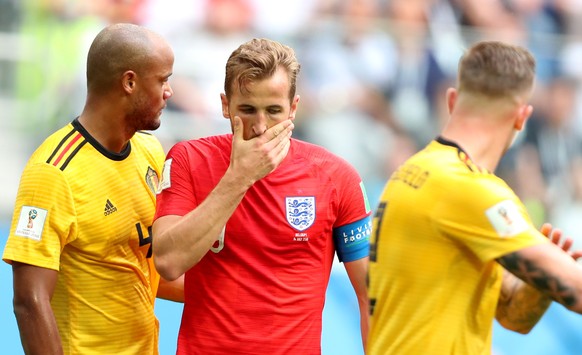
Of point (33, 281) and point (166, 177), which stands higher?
point (166, 177)

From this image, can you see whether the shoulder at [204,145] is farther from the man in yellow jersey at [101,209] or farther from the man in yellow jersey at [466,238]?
the man in yellow jersey at [466,238]

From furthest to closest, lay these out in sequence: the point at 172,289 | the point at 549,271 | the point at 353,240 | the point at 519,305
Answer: the point at 172,289 → the point at 353,240 → the point at 519,305 → the point at 549,271

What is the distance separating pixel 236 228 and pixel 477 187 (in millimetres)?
1059

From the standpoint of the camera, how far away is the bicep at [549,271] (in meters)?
3.44

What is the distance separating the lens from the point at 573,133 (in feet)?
36.2

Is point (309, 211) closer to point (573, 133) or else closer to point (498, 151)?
point (498, 151)

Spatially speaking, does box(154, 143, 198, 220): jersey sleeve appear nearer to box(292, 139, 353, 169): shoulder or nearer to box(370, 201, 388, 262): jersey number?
box(292, 139, 353, 169): shoulder

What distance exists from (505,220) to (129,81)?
179cm

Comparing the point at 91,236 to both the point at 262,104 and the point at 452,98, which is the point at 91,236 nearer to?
the point at 262,104

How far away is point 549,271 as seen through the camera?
3.44 m

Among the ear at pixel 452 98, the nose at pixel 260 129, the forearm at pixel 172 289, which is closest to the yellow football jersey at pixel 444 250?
the ear at pixel 452 98

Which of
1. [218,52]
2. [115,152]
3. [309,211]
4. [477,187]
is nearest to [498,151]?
[477,187]

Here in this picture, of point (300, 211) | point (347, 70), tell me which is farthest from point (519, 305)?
point (347, 70)

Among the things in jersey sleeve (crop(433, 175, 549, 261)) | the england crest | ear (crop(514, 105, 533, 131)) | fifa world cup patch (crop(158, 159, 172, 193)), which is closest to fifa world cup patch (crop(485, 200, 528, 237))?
jersey sleeve (crop(433, 175, 549, 261))
